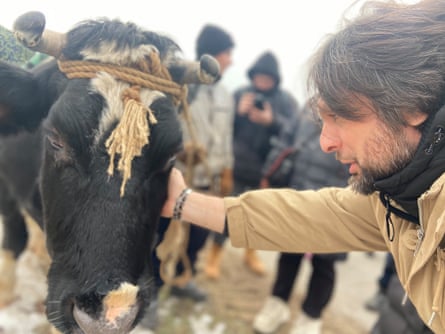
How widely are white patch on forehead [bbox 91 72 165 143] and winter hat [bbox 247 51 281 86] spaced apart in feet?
10.8

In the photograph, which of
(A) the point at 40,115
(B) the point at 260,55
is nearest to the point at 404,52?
(A) the point at 40,115

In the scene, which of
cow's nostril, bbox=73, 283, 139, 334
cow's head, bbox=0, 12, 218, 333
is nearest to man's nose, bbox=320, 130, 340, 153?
cow's head, bbox=0, 12, 218, 333

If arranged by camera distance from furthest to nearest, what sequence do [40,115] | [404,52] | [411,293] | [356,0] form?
[40,115] → [356,0] → [411,293] → [404,52]

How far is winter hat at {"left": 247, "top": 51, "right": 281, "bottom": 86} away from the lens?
5148 mm

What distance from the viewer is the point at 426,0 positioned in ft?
6.21

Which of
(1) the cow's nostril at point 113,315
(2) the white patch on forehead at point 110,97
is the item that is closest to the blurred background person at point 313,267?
(2) the white patch on forehead at point 110,97

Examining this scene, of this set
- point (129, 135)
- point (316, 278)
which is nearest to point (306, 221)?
point (129, 135)

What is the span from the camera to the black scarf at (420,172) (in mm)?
1637

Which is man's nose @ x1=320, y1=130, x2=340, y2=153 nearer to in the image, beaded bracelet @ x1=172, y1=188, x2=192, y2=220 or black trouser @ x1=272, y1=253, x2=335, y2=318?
beaded bracelet @ x1=172, y1=188, x2=192, y2=220

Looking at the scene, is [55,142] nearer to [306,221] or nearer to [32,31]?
[32,31]

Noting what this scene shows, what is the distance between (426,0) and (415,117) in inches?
22.0

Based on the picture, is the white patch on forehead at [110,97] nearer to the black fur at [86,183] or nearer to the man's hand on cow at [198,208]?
the black fur at [86,183]

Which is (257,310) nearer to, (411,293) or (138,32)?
(411,293)

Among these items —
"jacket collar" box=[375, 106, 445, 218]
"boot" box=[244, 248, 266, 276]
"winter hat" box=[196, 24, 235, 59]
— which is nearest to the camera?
"jacket collar" box=[375, 106, 445, 218]
